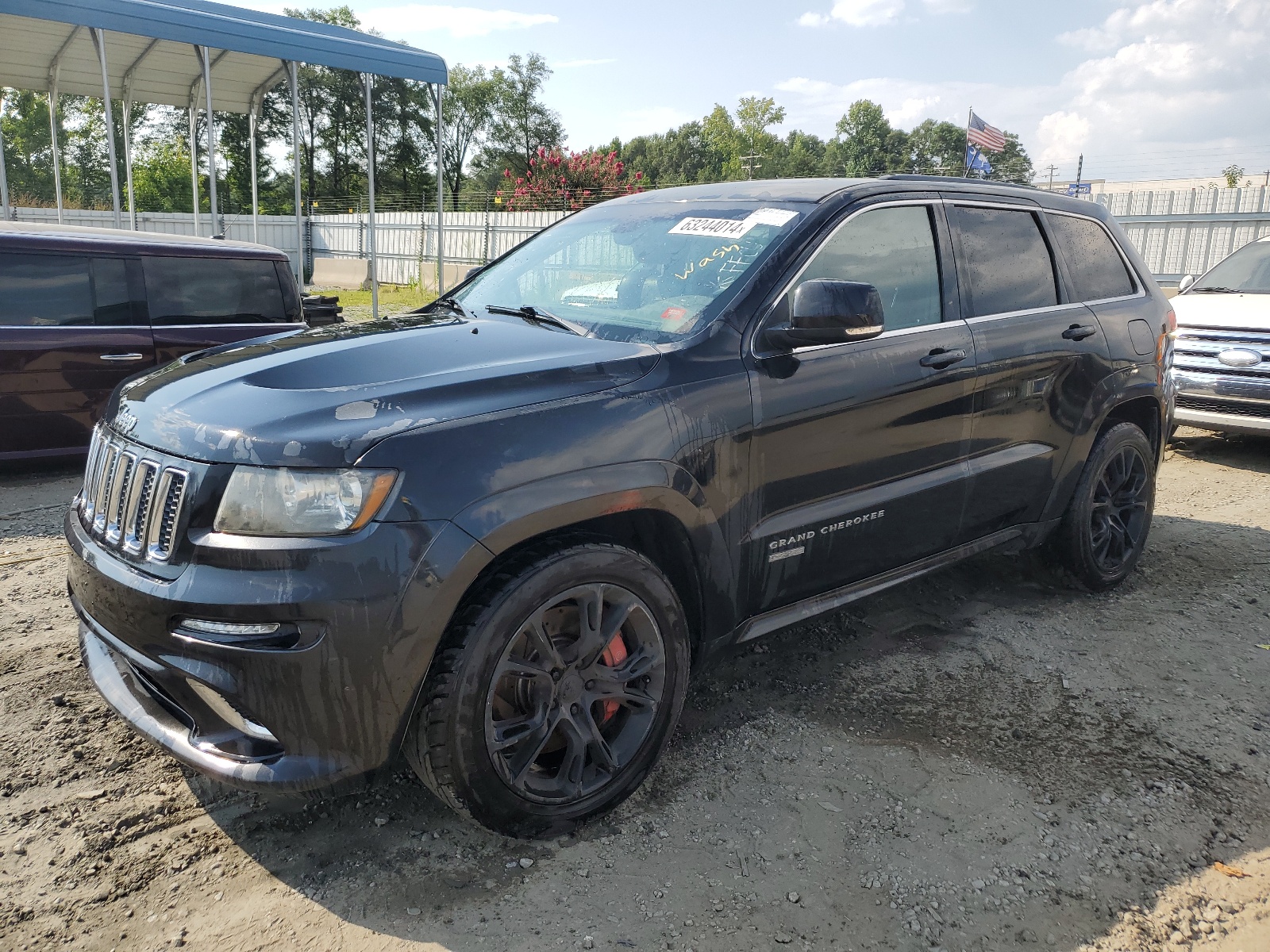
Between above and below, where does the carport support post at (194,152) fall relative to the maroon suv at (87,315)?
above

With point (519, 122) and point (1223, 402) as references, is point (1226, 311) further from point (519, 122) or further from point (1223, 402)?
point (519, 122)

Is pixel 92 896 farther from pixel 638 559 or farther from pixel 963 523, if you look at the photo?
pixel 963 523

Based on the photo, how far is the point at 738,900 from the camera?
90.4 inches

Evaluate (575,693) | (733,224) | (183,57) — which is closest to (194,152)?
(183,57)

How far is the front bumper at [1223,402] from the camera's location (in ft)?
24.1

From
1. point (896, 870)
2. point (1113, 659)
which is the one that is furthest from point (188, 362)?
point (1113, 659)

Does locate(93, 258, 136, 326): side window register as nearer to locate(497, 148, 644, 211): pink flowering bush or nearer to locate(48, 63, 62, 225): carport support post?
locate(48, 63, 62, 225): carport support post

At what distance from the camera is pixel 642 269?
10.5 feet

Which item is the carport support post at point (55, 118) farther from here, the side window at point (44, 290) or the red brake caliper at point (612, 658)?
the red brake caliper at point (612, 658)

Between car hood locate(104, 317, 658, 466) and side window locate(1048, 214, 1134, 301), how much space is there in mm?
2500

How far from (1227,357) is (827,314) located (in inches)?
253

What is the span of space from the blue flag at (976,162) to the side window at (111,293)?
2098 cm

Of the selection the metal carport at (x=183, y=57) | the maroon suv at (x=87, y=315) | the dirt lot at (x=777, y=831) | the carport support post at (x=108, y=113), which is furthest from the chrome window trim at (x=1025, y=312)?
the carport support post at (x=108, y=113)

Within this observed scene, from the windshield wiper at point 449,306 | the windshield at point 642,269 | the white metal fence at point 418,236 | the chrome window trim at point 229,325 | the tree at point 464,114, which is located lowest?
the chrome window trim at point 229,325
